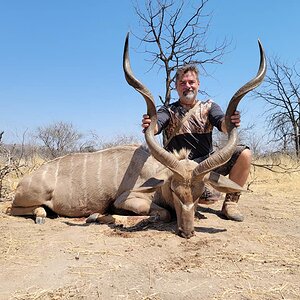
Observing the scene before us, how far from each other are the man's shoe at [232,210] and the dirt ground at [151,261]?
0.36ft

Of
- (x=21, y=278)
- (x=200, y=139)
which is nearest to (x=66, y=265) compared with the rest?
(x=21, y=278)

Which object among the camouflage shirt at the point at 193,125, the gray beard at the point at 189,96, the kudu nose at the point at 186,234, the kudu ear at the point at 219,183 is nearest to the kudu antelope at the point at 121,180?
the kudu ear at the point at 219,183

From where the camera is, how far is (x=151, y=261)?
88.3 inches

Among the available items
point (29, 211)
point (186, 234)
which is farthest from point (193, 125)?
point (29, 211)

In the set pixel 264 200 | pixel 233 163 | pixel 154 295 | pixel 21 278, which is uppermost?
pixel 233 163

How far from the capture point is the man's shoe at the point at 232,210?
3.43 metres

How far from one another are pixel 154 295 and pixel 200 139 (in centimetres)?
226

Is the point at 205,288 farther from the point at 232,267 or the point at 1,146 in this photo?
the point at 1,146

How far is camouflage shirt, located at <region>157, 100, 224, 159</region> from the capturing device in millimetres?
3750

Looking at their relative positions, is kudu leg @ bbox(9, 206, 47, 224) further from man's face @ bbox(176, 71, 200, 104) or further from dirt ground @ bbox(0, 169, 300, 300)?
man's face @ bbox(176, 71, 200, 104)

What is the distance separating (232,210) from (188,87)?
1300 millimetres

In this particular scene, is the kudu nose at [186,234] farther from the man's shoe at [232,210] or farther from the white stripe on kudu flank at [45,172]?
the white stripe on kudu flank at [45,172]

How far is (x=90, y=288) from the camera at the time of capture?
186cm

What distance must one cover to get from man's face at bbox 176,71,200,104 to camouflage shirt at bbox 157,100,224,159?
3.9 inches
